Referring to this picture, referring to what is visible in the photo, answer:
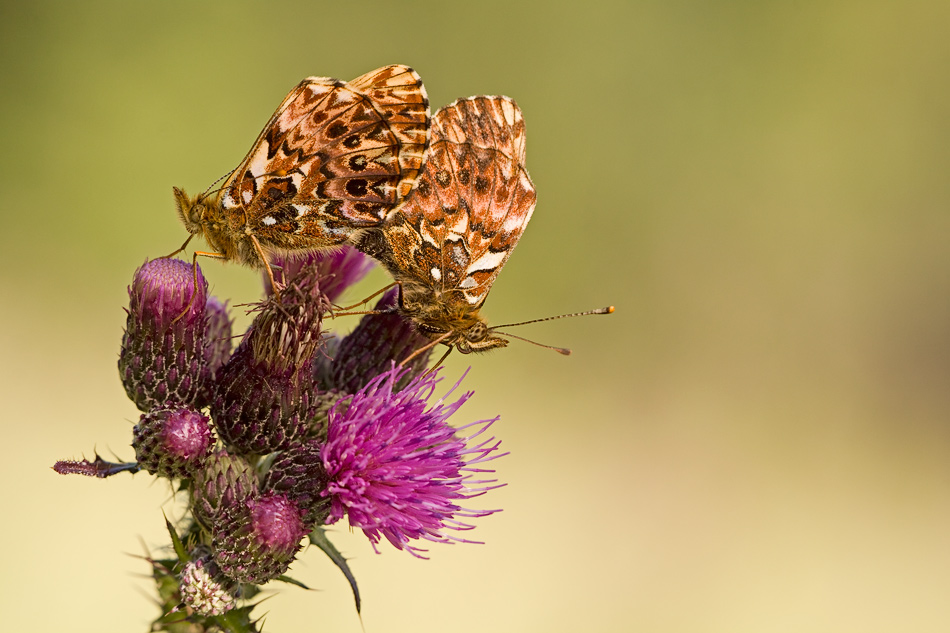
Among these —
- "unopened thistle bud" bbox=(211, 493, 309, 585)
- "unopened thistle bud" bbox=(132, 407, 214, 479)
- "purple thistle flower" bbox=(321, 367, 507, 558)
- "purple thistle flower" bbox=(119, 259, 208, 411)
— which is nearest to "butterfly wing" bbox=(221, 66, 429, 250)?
"purple thistle flower" bbox=(119, 259, 208, 411)

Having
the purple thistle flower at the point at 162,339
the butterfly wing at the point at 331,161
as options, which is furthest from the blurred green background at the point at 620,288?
the butterfly wing at the point at 331,161

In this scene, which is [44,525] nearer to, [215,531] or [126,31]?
[215,531]

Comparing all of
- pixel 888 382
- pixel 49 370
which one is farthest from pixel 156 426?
pixel 888 382

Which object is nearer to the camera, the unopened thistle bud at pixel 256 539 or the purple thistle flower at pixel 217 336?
the unopened thistle bud at pixel 256 539

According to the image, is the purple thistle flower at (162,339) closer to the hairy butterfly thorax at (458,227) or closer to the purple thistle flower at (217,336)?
the purple thistle flower at (217,336)

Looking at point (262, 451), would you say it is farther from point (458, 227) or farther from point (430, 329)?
point (458, 227)

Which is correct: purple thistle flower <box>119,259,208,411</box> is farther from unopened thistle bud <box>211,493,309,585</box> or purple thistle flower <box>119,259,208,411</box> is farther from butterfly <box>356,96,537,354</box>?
butterfly <box>356,96,537,354</box>

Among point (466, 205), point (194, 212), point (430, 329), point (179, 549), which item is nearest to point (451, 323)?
point (430, 329)
